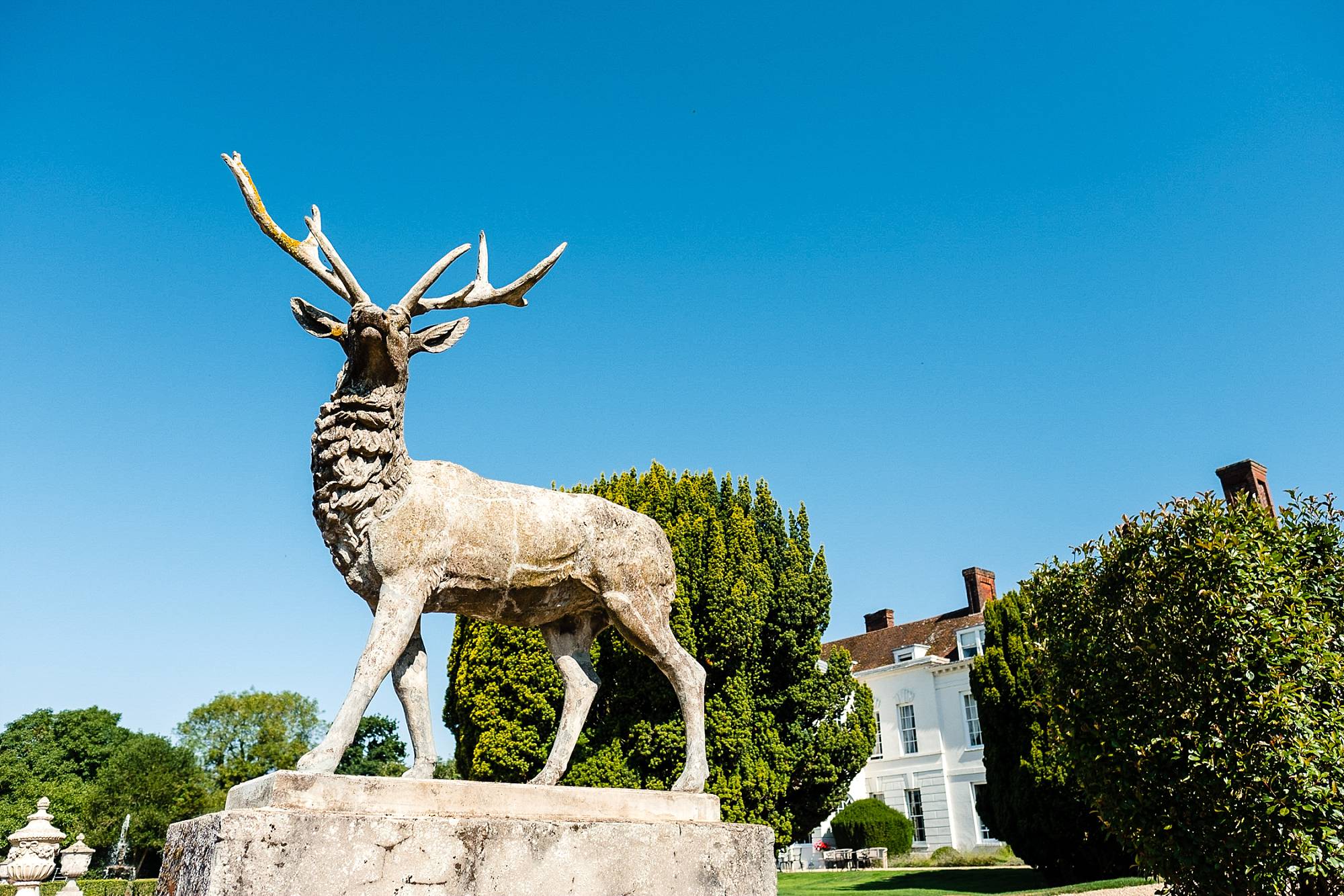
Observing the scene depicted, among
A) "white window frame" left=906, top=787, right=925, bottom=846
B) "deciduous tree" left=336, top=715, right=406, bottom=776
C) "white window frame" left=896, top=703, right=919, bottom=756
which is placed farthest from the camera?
"deciduous tree" left=336, top=715, right=406, bottom=776

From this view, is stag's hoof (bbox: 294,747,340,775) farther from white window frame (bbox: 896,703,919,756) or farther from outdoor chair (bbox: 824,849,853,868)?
white window frame (bbox: 896,703,919,756)

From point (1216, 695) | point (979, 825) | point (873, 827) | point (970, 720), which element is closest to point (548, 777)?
point (1216, 695)

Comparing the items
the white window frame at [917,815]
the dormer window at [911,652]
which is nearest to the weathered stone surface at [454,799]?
the white window frame at [917,815]

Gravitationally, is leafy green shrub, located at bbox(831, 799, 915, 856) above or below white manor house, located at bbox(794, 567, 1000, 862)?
below

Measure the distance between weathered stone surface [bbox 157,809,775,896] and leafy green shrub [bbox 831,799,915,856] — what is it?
32.1 m

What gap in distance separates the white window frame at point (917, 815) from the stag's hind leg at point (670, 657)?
33.6 metres

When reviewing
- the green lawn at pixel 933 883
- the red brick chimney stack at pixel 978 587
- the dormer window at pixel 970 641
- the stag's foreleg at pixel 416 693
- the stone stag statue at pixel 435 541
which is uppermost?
the red brick chimney stack at pixel 978 587

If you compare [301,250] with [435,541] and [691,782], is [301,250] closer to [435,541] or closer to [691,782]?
[435,541]

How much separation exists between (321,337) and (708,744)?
1241cm

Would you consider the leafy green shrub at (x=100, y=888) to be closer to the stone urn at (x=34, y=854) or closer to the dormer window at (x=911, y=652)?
the stone urn at (x=34, y=854)

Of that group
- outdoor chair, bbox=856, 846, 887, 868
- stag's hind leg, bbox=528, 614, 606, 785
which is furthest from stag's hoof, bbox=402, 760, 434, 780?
outdoor chair, bbox=856, 846, 887, 868

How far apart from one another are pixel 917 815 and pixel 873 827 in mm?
2850

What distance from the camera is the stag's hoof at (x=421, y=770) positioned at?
452 centimetres

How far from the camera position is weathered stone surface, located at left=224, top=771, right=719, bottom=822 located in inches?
154
